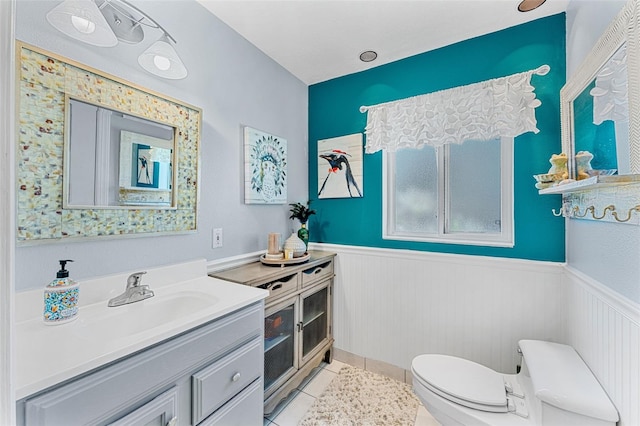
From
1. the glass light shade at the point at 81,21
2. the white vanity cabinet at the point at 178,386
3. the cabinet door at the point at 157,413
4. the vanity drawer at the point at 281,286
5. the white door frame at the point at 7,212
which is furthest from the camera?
the vanity drawer at the point at 281,286

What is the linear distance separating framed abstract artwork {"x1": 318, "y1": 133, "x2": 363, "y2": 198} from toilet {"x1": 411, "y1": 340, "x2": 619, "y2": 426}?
1362 mm

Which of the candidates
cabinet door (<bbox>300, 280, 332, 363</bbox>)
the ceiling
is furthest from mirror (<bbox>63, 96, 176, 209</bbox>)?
cabinet door (<bbox>300, 280, 332, 363</bbox>)

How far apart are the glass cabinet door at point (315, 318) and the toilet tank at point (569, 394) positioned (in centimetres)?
132

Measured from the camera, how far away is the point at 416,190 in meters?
2.13

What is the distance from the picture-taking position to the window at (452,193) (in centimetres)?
183

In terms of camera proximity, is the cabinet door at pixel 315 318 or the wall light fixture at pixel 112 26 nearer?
the wall light fixture at pixel 112 26

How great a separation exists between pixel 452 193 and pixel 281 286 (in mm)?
1412

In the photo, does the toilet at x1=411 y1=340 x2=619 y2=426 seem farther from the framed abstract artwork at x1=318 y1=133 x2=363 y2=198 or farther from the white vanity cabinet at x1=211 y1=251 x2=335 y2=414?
the framed abstract artwork at x1=318 y1=133 x2=363 y2=198

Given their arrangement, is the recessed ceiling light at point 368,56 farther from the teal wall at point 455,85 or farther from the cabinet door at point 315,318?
the cabinet door at point 315,318

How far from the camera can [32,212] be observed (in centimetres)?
101

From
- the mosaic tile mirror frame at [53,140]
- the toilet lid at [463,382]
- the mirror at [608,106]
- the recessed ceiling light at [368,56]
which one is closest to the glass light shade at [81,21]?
the mosaic tile mirror frame at [53,140]

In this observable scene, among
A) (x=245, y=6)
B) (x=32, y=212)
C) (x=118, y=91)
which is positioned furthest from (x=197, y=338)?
(x=245, y=6)

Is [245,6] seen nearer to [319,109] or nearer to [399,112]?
[319,109]

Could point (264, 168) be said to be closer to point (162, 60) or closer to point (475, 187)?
point (162, 60)
